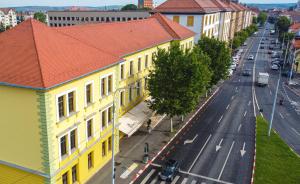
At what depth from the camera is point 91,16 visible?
149875 mm

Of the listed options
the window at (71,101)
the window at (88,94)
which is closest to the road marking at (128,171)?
the window at (88,94)

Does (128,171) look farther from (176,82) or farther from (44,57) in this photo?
(44,57)

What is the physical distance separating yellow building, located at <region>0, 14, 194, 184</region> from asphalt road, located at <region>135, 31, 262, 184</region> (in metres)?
8.05

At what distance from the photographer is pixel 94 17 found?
491ft

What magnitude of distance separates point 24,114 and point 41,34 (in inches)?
321

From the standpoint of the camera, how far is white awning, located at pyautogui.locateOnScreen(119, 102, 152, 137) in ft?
130

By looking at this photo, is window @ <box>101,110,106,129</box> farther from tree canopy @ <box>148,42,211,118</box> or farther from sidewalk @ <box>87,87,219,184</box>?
tree canopy @ <box>148,42,211,118</box>

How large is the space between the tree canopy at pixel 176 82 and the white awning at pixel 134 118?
290 cm

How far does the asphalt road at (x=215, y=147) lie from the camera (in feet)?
111

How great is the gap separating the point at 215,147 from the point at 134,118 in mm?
12793

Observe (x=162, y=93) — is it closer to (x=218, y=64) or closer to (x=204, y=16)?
(x=218, y=64)

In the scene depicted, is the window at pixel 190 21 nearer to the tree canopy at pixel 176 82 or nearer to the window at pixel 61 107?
the tree canopy at pixel 176 82

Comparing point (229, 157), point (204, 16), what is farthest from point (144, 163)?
point (204, 16)

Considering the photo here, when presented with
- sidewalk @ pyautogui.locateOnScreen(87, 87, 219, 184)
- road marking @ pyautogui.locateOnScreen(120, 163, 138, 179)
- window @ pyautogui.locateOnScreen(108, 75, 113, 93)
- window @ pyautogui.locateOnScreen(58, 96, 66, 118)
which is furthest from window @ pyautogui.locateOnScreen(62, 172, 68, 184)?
window @ pyautogui.locateOnScreen(108, 75, 113, 93)
